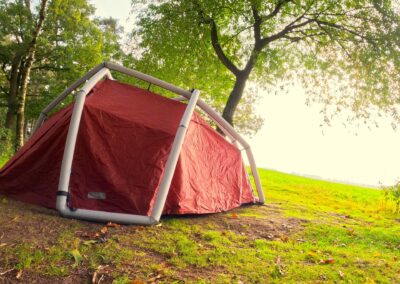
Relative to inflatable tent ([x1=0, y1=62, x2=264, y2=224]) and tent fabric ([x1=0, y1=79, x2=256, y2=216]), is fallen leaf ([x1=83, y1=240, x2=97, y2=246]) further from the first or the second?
tent fabric ([x1=0, y1=79, x2=256, y2=216])

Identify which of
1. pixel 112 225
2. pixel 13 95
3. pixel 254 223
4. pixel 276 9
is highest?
pixel 276 9

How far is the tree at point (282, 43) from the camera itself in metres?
14.5

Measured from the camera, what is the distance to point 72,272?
4.61 metres

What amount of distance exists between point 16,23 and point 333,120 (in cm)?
1899

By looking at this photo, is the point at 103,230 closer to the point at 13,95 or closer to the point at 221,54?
the point at 221,54

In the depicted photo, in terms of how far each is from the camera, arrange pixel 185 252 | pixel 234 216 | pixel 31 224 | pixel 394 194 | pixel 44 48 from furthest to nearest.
Answer: pixel 44 48 < pixel 394 194 < pixel 234 216 < pixel 31 224 < pixel 185 252

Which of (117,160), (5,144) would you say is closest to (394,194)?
(117,160)

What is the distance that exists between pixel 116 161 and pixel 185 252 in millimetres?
2821

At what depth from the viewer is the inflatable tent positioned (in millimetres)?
7250

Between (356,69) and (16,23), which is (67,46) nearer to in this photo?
(16,23)

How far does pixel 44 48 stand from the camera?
1001 inches

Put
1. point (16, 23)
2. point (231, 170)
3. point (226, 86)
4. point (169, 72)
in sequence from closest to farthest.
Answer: point (231, 170) < point (169, 72) < point (226, 86) < point (16, 23)

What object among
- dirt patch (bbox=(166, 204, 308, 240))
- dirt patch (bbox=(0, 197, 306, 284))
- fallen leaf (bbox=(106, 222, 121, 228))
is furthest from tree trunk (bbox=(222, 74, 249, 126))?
fallen leaf (bbox=(106, 222, 121, 228))

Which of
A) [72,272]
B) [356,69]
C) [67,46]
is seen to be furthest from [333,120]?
[67,46]
